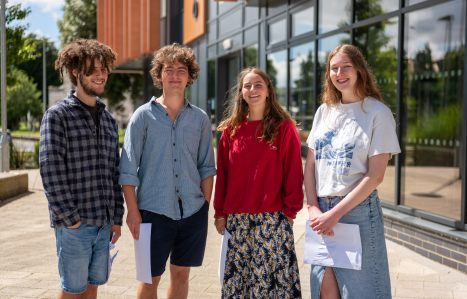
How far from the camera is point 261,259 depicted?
2.80m

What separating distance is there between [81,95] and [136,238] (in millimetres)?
968

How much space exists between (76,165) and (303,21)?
6.65 m

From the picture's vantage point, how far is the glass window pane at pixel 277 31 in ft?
29.7

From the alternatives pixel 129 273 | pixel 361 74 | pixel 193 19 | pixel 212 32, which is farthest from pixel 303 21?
pixel 193 19

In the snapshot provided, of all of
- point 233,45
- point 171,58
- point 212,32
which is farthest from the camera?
point 212,32

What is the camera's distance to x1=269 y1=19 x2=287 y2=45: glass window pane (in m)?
9.06

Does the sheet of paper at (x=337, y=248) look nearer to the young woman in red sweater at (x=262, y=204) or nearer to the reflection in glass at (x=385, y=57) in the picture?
the young woman in red sweater at (x=262, y=204)

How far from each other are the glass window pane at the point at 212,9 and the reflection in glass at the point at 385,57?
7.10 m

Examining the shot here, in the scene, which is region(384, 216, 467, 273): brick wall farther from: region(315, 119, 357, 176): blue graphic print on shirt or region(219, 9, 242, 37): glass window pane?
region(219, 9, 242, 37): glass window pane

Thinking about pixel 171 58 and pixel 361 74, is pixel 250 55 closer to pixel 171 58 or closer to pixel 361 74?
pixel 171 58

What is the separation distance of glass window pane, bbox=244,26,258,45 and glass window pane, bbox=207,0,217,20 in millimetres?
2592

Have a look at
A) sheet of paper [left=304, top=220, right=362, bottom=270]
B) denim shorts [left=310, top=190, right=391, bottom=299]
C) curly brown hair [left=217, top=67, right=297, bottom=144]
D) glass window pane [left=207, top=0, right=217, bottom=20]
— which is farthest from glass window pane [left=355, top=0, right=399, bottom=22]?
glass window pane [left=207, top=0, right=217, bottom=20]

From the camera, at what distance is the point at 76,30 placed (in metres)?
27.2

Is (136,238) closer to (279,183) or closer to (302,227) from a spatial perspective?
(279,183)
